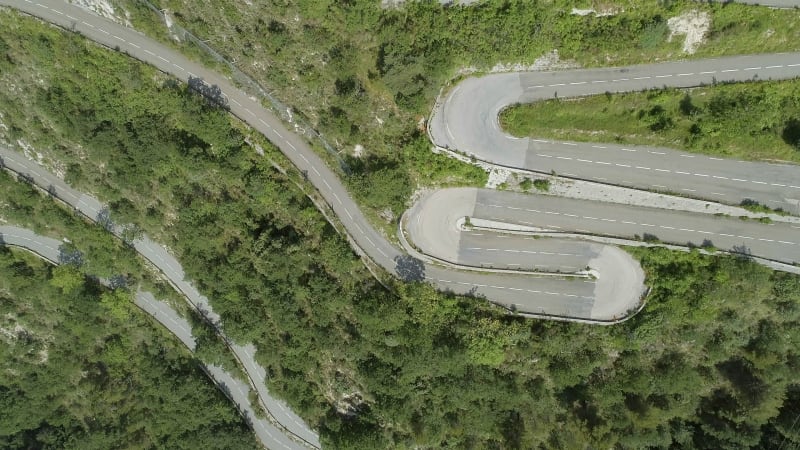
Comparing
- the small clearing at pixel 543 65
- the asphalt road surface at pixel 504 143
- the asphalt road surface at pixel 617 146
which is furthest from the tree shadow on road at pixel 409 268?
the small clearing at pixel 543 65

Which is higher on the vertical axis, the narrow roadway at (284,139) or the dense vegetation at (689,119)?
the dense vegetation at (689,119)

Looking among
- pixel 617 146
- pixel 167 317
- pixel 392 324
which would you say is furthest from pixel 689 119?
pixel 167 317

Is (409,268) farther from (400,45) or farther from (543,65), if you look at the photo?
(543,65)

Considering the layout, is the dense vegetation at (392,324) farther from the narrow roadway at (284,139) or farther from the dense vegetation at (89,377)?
the dense vegetation at (89,377)

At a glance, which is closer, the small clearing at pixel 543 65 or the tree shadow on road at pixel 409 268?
the small clearing at pixel 543 65

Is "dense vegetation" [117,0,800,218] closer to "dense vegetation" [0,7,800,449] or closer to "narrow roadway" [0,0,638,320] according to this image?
"narrow roadway" [0,0,638,320]

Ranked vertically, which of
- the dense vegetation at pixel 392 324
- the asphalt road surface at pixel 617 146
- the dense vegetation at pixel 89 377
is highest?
the asphalt road surface at pixel 617 146

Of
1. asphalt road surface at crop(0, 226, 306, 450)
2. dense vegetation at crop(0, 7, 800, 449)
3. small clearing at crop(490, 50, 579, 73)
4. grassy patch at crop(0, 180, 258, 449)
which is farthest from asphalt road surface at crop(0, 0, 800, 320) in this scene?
asphalt road surface at crop(0, 226, 306, 450)

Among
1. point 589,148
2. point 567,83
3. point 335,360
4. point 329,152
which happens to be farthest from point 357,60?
point 335,360
